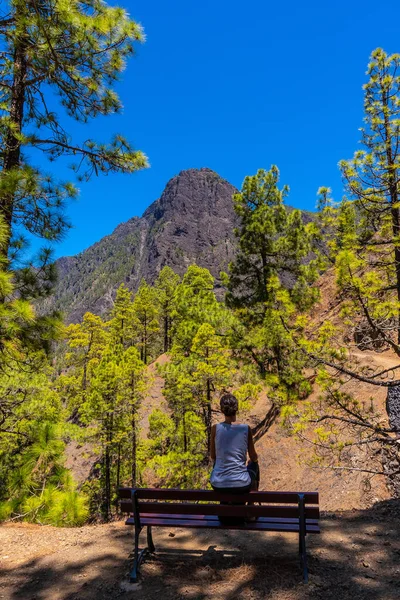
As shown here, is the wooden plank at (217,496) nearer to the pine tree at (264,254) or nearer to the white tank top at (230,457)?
the white tank top at (230,457)

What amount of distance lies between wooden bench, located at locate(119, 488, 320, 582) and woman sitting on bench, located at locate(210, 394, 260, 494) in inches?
4.4

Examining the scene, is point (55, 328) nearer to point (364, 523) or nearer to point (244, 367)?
point (364, 523)

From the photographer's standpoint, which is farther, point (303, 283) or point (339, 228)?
point (303, 283)

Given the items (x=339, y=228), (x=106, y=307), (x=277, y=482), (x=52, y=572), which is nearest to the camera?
(x=52, y=572)

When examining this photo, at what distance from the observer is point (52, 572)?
13.6 ft

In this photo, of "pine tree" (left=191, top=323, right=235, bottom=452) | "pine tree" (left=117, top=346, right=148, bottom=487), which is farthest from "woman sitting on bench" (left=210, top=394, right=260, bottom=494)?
"pine tree" (left=117, top=346, right=148, bottom=487)

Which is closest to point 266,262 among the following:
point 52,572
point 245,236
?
point 245,236

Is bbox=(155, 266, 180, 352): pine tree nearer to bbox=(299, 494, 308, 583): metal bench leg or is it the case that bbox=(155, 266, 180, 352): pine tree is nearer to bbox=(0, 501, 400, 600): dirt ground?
bbox=(0, 501, 400, 600): dirt ground

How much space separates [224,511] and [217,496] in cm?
16

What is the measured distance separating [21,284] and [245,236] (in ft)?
40.0

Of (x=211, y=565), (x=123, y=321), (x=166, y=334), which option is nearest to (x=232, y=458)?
(x=211, y=565)

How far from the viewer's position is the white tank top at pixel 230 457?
380 centimetres

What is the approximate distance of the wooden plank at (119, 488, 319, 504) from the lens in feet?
11.6

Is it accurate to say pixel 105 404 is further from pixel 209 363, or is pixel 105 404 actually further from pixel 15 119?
pixel 15 119
